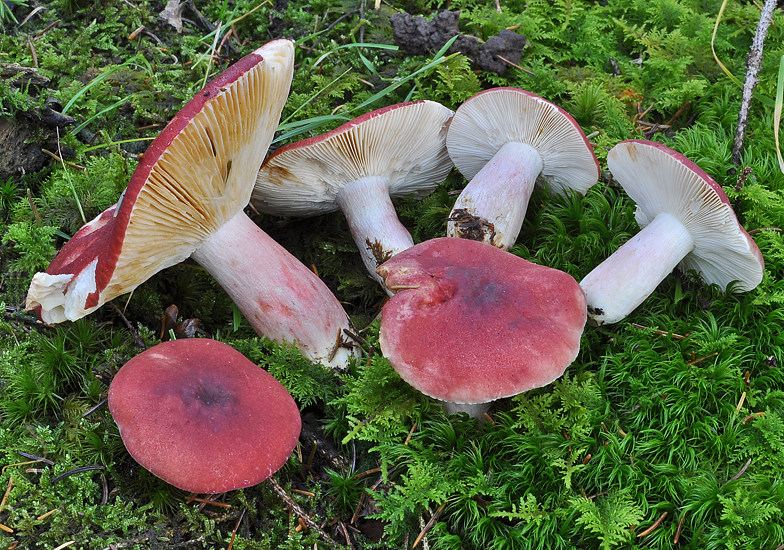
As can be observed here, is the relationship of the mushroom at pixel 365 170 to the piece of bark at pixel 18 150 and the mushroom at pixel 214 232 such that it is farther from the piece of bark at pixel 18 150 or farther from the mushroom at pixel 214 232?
the piece of bark at pixel 18 150

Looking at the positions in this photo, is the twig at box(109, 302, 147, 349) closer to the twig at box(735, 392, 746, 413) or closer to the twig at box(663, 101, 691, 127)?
the twig at box(735, 392, 746, 413)

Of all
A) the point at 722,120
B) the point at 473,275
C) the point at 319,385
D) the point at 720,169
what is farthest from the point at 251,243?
the point at 722,120

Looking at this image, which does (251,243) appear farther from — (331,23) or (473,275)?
(331,23)

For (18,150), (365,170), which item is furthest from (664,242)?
(18,150)

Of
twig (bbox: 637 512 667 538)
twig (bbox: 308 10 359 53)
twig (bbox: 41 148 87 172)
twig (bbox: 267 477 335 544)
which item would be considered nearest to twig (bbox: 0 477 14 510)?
twig (bbox: 267 477 335 544)

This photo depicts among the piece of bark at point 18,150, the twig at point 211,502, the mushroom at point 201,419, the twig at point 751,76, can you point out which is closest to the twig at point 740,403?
the twig at point 751,76

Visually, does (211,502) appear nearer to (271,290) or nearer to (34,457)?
(34,457)
